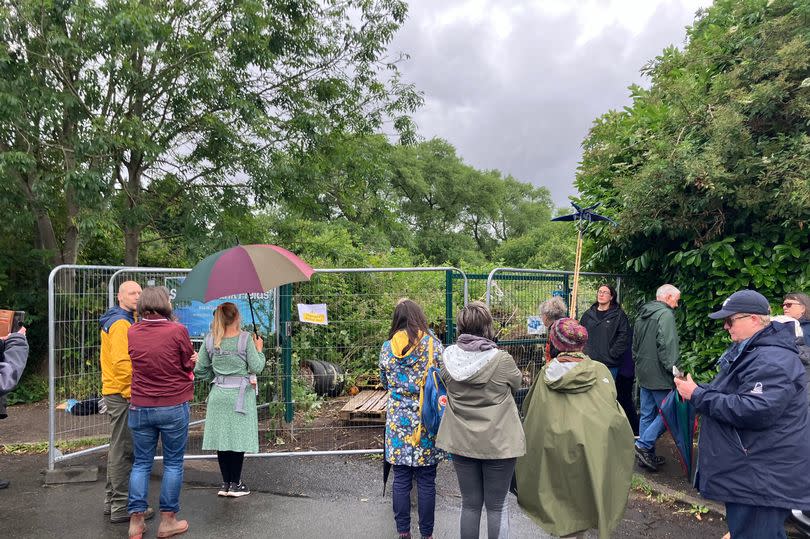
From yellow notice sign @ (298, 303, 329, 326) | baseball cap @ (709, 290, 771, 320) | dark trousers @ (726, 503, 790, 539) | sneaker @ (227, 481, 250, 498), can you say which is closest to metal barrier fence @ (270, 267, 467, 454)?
yellow notice sign @ (298, 303, 329, 326)

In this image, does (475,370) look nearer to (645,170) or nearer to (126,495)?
(126,495)

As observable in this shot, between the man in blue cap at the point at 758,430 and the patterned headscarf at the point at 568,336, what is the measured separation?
68 centimetres

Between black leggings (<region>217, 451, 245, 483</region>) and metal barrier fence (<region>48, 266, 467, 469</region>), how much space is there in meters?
1.03

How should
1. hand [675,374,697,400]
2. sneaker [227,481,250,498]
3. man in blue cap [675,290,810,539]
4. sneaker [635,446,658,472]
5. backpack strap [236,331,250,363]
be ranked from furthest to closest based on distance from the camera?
1. sneaker [635,446,658,472]
2. sneaker [227,481,250,498]
3. backpack strap [236,331,250,363]
4. hand [675,374,697,400]
5. man in blue cap [675,290,810,539]

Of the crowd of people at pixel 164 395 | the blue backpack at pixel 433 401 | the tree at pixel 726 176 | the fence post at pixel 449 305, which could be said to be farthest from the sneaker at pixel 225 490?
the tree at pixel 726 176

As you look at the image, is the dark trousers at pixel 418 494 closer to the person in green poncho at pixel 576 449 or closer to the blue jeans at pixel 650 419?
the person in green poncho at pixel 576 449

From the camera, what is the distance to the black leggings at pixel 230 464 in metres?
4.85

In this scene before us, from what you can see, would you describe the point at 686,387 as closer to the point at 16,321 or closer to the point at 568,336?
the point at 568,336

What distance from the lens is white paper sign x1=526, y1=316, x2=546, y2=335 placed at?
6246mm

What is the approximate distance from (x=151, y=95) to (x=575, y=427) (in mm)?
8690

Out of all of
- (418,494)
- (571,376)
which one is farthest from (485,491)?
(571,376)

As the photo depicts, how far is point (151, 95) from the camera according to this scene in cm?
923

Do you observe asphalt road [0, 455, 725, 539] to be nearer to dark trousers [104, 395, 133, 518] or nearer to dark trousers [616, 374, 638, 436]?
dark trousers [104, 395, 133, 518]

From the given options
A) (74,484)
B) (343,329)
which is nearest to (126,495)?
(74,484)
